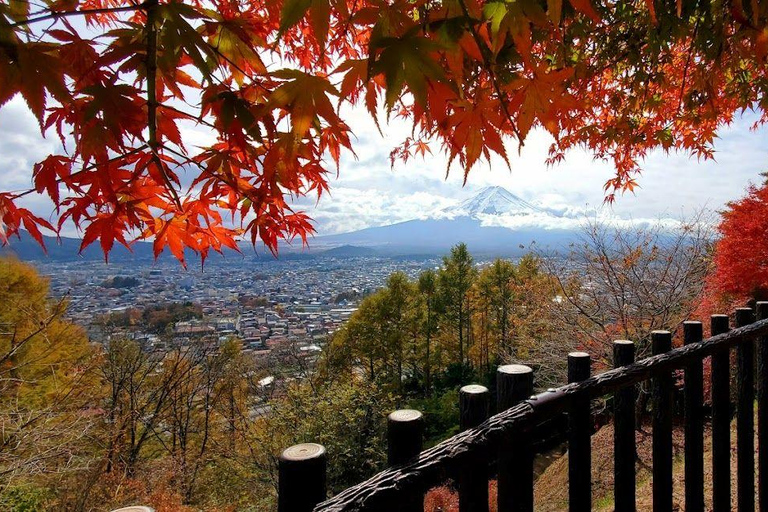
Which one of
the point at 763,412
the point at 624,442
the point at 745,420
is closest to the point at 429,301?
the point at 763,412

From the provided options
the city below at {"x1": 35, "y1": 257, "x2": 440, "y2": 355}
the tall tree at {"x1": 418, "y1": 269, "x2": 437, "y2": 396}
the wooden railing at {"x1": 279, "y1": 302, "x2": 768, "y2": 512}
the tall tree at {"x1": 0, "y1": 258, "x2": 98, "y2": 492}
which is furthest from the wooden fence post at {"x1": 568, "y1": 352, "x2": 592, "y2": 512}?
the tall tree at {"x1": 418, "y1": 269, "x2": 437, "y2": 396}

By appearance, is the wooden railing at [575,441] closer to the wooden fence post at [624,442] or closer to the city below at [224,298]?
the wooden fence post at [624,442]

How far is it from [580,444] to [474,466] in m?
0.48

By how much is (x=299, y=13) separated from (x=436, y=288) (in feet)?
74.8

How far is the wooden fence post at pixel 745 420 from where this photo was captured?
188 cm

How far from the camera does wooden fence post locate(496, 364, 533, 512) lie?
3.50 ft

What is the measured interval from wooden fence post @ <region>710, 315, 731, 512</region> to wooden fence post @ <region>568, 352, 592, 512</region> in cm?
97

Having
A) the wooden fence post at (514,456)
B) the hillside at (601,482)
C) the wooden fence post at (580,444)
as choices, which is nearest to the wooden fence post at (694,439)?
the wooden fence post at (580,444)

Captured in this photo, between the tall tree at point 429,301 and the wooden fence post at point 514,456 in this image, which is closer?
the wooden fence post at point 514,456

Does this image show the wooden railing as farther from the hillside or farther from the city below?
the city below

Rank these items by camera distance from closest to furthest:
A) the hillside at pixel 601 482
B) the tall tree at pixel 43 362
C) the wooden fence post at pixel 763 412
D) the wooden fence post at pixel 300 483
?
the wooden fence post at pixel 300 483, the wooden fence post at pixel 763 412, the hillside at pixel 601 482, the tall tree at pixel 43 362

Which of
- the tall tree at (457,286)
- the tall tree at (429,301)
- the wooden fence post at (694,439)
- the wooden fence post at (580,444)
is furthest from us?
the tall tree at (457,286)

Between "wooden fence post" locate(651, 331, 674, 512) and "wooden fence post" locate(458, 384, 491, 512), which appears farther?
"wooden fence post" locate(651, 331, 674, 512)

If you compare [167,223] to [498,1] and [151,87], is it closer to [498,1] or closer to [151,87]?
[151,87]
